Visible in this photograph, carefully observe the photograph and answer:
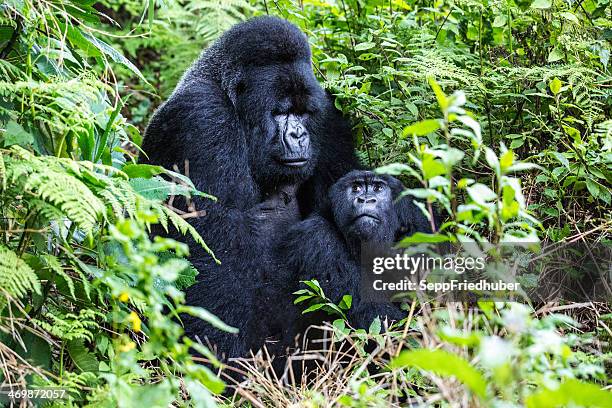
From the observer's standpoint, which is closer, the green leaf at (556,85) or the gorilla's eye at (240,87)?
the green leaf at (556,85)

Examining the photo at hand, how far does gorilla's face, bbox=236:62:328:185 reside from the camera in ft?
12.9

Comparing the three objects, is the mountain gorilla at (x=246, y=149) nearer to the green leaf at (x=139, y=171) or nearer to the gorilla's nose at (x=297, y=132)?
the gorilla's nose at (x=297, y=132)

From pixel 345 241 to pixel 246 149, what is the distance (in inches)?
26.0

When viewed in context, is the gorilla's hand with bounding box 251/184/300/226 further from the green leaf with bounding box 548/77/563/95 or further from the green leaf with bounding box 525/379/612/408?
the green leaf with bounding box 525/379/612/408

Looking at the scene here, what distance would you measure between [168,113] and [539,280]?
195cm

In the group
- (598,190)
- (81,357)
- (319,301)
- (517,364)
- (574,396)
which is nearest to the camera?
(574,396)

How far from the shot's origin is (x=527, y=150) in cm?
420

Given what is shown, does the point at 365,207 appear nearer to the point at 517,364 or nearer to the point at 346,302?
the point at 346,302

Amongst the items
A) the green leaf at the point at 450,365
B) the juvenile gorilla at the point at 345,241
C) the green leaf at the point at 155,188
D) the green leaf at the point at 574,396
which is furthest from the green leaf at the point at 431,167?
the juvenile gorilla at the point at 345,241

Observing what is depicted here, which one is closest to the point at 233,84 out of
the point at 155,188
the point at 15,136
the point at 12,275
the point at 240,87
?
the point at 240,87

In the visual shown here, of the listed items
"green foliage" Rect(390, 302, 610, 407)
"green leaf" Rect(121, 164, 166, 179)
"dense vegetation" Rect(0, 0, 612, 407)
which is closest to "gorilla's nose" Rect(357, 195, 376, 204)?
"dense vegetation" Rect(0, 0, 612, 407)

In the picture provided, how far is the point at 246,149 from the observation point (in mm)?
3896

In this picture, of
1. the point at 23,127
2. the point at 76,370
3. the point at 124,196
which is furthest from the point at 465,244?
the point at 23,127

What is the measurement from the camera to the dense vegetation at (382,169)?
1995 mm
